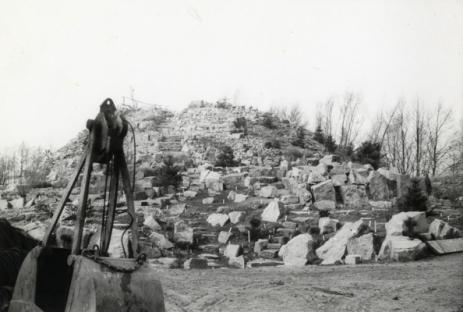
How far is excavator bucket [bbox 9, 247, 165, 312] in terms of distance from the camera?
140 inches

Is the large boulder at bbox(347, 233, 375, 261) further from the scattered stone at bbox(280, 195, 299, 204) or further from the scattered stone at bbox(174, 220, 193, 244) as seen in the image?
the scattered stone at bbox(280, 195, 299, 204)

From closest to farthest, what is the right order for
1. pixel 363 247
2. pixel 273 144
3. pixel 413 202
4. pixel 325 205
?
pixel 363 247, pixel 413 202, pixel 325 205, pixel 273 144

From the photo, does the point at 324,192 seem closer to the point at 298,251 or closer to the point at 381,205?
the point at 381,205

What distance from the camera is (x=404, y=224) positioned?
42.1 ft

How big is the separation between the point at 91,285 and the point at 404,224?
10970mm

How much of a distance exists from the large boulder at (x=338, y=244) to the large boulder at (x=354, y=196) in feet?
15.8

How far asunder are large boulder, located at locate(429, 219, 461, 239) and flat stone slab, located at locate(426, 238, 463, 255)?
461mm

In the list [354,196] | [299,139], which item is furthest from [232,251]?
[299,139]

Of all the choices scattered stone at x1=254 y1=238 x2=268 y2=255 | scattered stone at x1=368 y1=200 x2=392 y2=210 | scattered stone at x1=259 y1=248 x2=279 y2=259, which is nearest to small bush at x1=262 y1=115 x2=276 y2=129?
scattered stone at x1=368 y1=200 x2=392 y2=210

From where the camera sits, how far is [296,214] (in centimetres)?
1700

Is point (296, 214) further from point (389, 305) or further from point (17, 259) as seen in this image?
point (17, 259)

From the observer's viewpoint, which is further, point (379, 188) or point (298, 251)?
point (379, 188)

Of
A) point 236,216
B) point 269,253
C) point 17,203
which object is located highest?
point 17,203

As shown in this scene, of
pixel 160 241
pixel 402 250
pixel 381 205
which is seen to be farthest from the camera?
pixel 381 205
